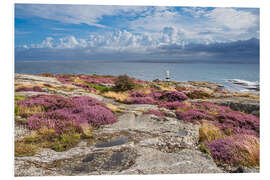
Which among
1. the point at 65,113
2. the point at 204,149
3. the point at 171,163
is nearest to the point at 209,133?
the point at 204,149

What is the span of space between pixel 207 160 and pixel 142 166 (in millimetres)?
1546

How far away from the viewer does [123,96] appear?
7027 mm

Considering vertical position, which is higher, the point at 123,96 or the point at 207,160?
the point at 123,96

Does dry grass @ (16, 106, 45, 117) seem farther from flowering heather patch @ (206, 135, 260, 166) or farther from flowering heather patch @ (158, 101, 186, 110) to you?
flowering heather patch @ (206, 135, 260, 166)

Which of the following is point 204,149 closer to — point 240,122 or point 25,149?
point 240,122

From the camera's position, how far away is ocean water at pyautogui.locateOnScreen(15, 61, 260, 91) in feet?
19.5

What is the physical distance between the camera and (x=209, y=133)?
15.3 ft

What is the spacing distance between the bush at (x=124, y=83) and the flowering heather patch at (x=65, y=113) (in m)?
1.51

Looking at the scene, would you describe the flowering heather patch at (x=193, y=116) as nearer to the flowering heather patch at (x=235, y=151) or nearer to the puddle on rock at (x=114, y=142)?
the flowering heather patch at (x=235, y=151)

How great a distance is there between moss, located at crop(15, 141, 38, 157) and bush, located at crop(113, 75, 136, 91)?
12.8ft

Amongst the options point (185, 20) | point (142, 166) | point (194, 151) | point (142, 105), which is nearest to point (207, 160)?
point (194, 151)

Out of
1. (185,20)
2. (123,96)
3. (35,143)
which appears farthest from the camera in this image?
(123,96)

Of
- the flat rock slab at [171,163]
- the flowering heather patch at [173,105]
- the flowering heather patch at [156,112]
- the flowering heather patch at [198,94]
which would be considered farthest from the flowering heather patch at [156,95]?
the flat rock slab at [171,163]
